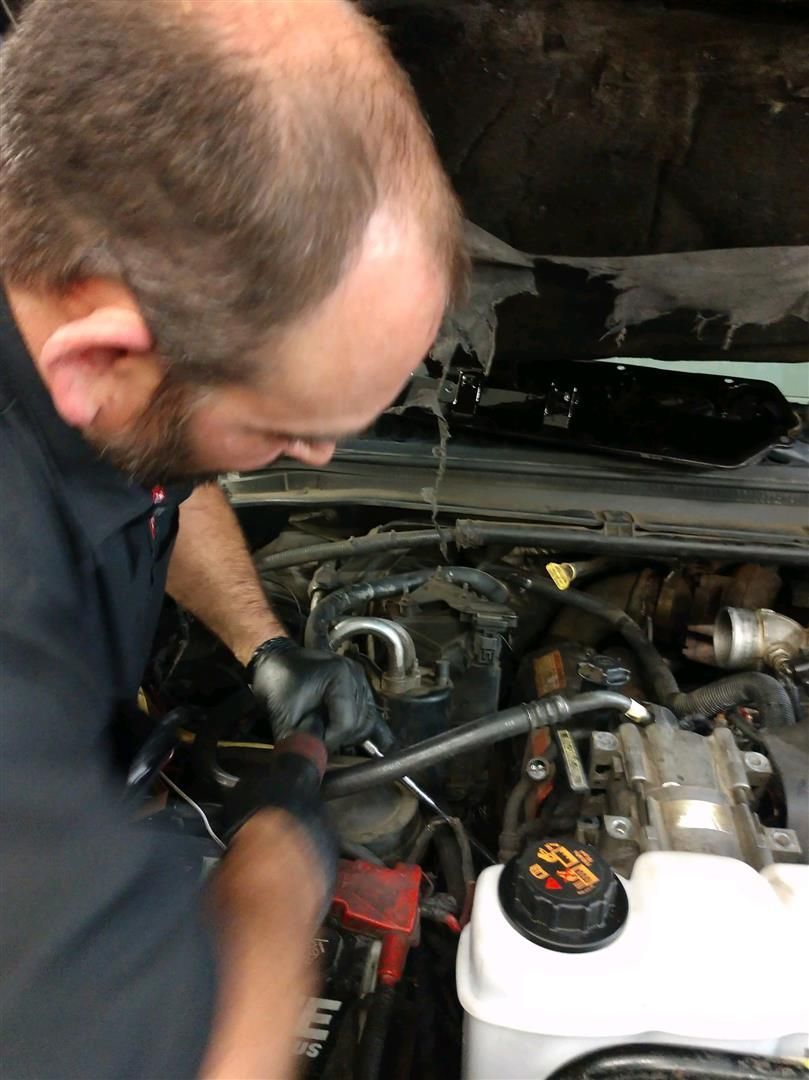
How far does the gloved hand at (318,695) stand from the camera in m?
0.99

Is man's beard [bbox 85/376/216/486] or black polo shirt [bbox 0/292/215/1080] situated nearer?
black polo shirt [bbox 0/292/215/1080]

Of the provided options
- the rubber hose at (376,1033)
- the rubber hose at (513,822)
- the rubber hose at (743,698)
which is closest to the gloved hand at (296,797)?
the rubber hose at (376,1033)

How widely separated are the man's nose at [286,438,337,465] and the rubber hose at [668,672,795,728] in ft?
2.03

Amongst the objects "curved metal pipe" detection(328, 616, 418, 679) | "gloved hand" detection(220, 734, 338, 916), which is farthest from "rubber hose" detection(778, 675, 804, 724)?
"gloved hand" detection(220, 734, 338, 916)

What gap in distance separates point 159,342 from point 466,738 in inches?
22.1

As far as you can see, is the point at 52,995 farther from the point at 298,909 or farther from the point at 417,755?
the point at 417,755

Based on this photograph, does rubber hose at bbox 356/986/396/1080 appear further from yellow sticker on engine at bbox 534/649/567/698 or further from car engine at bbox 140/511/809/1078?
yellow sticker on engine at bbox 534/649/567/698

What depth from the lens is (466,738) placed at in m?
0.92

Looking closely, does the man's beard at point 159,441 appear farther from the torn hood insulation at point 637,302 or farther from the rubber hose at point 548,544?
the rubber hose at point 548,544

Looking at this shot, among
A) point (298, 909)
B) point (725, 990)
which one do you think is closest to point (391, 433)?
point (298, 909)

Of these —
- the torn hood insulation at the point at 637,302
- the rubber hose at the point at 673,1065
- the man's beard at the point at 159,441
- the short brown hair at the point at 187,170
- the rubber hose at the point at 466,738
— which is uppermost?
the short brown hair at the point at 187,170

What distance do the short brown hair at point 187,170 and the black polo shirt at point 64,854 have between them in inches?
4.5

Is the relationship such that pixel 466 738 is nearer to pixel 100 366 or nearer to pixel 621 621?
pixel 621 621

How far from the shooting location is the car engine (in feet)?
2.04
